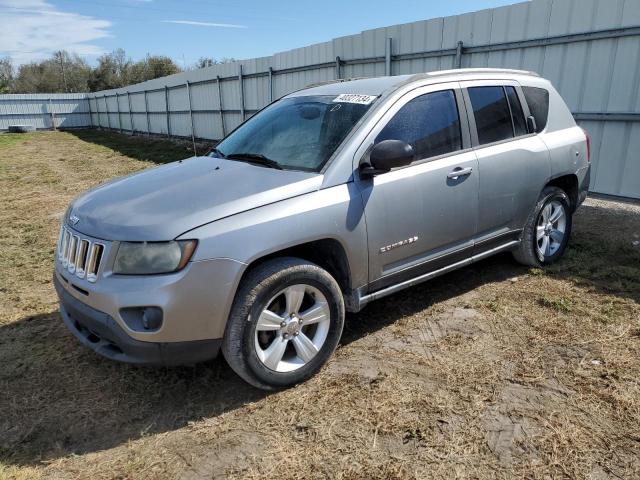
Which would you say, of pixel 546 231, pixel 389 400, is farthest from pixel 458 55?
pixel 389 400

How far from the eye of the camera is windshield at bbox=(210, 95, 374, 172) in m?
3.36

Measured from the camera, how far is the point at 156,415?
2.86 m

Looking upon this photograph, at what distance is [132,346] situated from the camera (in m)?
2.62

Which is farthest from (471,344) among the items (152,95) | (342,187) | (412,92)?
(152,95)

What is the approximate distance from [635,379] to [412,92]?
7.82 ft

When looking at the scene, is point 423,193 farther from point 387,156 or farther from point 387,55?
point 387,55

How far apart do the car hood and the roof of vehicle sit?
99 centimetres

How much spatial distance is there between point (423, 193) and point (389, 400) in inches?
56.5

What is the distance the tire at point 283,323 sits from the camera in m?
2.75

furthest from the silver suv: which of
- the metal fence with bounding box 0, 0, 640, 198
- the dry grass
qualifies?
the metal fence with bounding box 0, 0, 640, 198

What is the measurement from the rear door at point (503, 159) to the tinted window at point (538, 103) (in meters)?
0.11

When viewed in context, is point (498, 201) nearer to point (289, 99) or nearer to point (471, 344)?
point (471, 344)

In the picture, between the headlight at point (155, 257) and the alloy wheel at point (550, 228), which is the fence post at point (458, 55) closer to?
the alloy wheel at point (550, 228)

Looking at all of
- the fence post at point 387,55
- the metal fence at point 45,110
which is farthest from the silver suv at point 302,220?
the metal fence at point 45,110
